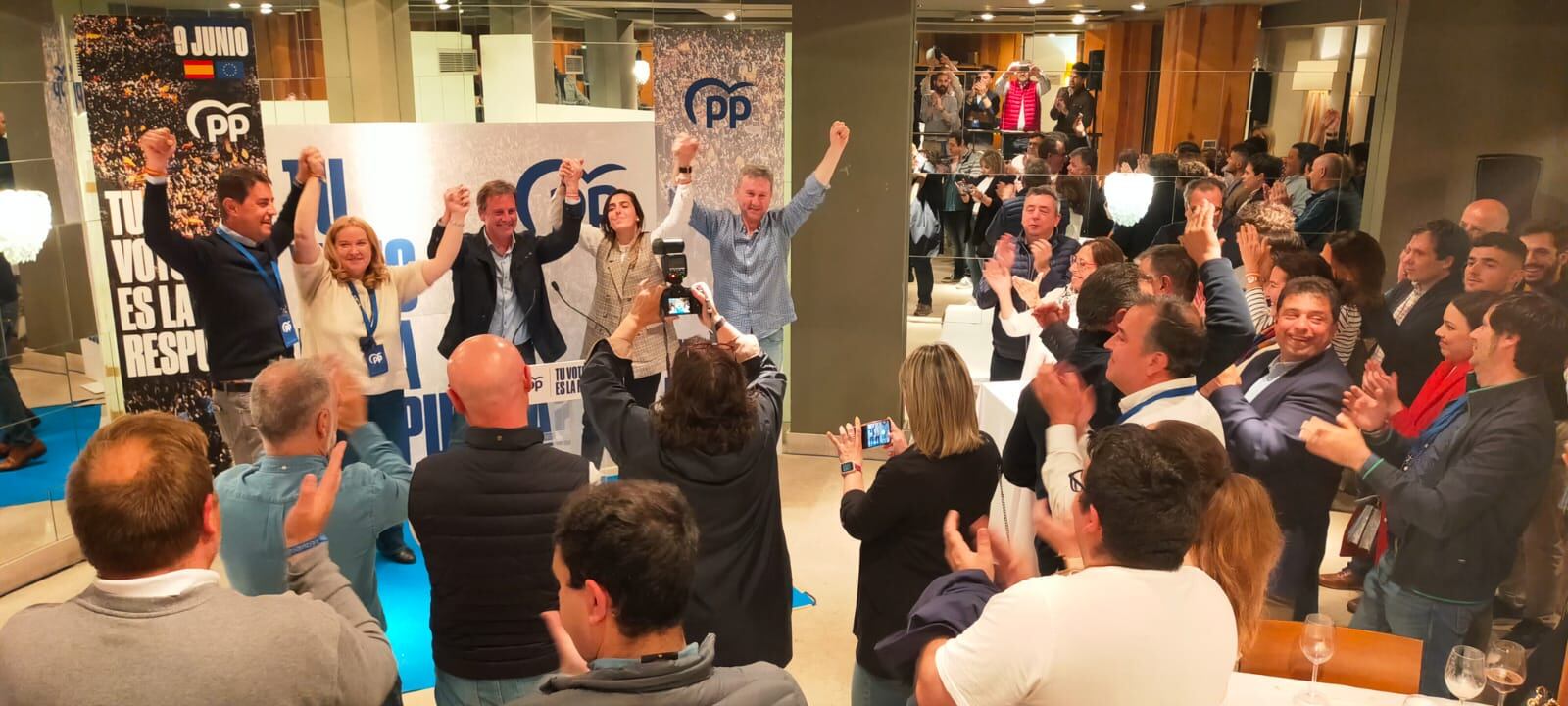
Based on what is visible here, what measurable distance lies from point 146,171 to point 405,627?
2.21m

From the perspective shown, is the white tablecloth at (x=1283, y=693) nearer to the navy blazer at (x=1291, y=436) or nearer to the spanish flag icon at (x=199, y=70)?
the navy blazer at (x=1291, y=436)

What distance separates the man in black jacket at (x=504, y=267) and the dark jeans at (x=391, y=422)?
376mm

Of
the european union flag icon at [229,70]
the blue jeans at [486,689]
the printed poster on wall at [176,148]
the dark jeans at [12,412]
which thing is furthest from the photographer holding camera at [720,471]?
the dark jeans at [12,412]

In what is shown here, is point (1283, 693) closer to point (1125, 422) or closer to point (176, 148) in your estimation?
point (1125, 422)

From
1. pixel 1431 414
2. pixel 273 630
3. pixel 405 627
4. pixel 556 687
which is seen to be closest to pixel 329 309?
pixel 405 627

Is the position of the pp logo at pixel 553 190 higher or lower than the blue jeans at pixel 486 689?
higher

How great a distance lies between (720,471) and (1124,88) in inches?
161

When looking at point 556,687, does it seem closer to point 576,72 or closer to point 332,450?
point 332,450

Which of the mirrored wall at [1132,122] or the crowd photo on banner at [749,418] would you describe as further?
the mirrored wall at [1132,122]

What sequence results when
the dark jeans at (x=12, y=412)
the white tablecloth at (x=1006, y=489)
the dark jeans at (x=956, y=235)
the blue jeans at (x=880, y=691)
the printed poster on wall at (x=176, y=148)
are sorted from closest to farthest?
the blue jeans at (x=880, y=691), the white tablecloth at (x=1006, y=489), the printed poster on wall at (x=176, y=148), the dark jeans at (x=12, y=412), the dark jeans at (x=956, y=235)

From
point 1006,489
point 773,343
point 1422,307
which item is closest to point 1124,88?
point 1422,307

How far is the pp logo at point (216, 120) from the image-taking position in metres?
4.70

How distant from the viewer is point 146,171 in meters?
4.61

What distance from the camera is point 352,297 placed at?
4.82m
